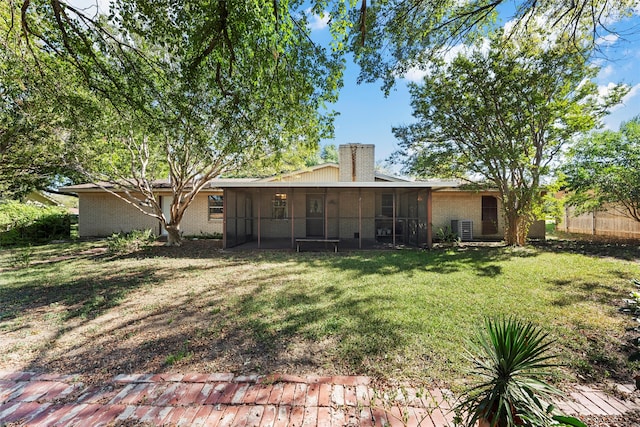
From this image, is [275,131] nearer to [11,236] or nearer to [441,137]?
[441,137]

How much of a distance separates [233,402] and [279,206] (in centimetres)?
1116

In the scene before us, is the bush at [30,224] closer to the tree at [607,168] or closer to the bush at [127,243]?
the bush at [127,243]

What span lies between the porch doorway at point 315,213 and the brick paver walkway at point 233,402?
1058 centimetres

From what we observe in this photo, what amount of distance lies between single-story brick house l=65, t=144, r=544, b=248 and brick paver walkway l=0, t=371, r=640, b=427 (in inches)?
302

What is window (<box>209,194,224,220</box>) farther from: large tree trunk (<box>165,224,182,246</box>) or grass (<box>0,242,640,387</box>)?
grass (<box>0,242,640,387</box>)

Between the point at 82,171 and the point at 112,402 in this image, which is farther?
the point at 82,171

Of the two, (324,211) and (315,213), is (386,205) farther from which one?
(315,213)

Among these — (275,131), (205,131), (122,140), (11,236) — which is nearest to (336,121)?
(275,131)

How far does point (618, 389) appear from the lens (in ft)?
8.27

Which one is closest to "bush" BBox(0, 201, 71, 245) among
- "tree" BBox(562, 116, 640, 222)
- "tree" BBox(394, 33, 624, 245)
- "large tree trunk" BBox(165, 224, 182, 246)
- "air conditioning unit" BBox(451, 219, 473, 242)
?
"large tree trunk" BBox(165, 224, 182, 246)

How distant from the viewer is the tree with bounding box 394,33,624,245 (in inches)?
336

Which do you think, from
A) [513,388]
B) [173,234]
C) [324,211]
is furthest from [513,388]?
[173,234]

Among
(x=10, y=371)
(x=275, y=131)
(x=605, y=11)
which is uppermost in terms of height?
(x=605, y=11)

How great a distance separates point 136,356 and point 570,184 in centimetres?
1342
